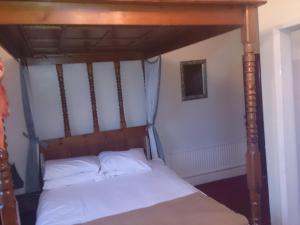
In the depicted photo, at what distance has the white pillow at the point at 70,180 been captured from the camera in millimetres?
3065

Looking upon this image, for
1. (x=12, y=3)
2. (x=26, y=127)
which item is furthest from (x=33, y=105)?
(x=12, y=3)

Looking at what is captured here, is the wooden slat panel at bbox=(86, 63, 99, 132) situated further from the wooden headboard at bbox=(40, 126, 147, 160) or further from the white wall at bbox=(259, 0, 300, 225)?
the white wall at bbox=(259, 0, 300, 225)

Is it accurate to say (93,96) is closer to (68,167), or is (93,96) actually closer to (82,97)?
(82,97)

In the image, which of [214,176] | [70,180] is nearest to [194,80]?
[214,176]

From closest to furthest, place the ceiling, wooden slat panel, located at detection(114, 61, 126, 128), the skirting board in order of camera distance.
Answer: the ceiling, wooden slat panel, located at detection(114, 61, 126, 128), the skirting board

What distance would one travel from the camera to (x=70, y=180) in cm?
313

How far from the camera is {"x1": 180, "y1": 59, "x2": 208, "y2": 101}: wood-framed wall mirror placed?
4340 mm

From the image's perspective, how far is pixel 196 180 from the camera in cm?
445

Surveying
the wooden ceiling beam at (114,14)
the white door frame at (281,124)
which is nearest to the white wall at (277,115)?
the white door frame at (281,124)

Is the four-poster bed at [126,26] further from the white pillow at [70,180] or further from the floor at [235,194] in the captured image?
the floor at [235,194]

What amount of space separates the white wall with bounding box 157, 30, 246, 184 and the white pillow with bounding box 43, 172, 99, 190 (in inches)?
53.9

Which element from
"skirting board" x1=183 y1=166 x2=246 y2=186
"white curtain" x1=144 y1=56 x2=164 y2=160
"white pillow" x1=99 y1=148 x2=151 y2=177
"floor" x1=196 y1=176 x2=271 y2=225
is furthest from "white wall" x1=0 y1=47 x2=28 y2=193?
"floor" x1=196 y1=176 x2=271 y2=225

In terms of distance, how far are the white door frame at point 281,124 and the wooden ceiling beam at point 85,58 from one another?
5.82 feet

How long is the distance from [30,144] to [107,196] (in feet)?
3.96
